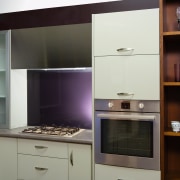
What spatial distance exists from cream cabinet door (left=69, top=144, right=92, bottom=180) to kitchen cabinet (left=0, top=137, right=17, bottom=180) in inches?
26.2

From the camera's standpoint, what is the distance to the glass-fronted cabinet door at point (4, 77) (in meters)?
3.08

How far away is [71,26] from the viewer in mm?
2842

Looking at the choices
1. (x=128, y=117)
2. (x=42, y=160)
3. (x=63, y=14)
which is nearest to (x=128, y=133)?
(x=128, y=117)

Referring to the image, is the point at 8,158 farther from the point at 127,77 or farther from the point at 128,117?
the point at 127,77

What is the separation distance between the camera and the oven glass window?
2.26 m

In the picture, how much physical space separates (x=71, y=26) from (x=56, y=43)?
259 mm

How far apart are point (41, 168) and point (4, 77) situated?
4.07 ft

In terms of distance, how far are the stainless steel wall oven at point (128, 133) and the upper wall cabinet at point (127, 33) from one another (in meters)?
0.46

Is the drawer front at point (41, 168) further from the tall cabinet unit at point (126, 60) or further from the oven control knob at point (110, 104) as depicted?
the oven control knob at point (110, 104)

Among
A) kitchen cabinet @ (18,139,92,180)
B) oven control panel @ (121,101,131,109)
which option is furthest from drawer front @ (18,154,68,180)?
oven control panel @ (121,101,131,109)

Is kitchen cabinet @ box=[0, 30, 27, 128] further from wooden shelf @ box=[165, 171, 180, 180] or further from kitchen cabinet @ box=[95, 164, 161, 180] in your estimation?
wooden shelf @ box=[165, 171, 180, 180]

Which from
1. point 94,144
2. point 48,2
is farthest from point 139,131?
point 48,2

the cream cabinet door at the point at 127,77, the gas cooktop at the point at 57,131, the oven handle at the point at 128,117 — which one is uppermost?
the cream cabinet door at the point at 127,77

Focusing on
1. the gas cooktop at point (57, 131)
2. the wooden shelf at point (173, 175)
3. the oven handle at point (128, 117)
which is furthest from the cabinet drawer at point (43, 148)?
the wooden shelf at point (173, 175)
